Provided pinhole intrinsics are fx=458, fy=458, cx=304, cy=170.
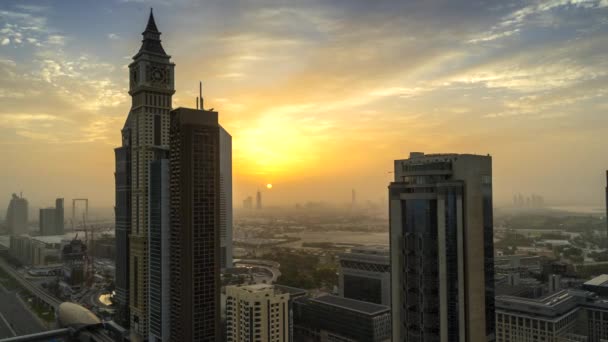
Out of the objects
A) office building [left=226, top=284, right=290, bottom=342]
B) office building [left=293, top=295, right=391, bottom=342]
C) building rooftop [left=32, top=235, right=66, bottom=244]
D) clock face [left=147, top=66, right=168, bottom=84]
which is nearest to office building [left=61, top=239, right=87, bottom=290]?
building rooftop [left=32, top=235, right=66, bottom=244]

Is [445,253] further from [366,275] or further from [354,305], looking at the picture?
[366,275]

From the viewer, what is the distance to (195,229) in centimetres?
1397

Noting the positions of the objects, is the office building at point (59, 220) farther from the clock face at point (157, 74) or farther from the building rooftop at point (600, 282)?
the building rooftop at point (600, 282)

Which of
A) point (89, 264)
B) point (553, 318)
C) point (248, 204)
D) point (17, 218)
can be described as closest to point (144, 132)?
point (553, 318)

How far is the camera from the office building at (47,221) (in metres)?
38.0

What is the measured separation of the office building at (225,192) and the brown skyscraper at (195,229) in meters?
12.1

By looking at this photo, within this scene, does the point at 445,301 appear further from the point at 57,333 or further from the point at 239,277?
the point at 239,277

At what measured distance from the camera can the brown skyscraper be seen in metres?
13.8

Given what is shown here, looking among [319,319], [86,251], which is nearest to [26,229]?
[86,251]

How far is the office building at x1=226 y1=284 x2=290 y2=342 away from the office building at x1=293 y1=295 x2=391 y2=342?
5.46m

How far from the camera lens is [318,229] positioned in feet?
224

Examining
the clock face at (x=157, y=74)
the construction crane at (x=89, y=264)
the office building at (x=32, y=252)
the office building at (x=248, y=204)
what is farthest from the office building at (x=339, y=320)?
the office building at (x=248, y=204)

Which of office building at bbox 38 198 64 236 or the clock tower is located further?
office building at bbox 38 198 64 236

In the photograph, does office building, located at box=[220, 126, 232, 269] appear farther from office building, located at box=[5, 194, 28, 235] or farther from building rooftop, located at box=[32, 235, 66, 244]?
building rooftop, located at box=[32, 235, 66, 244]
